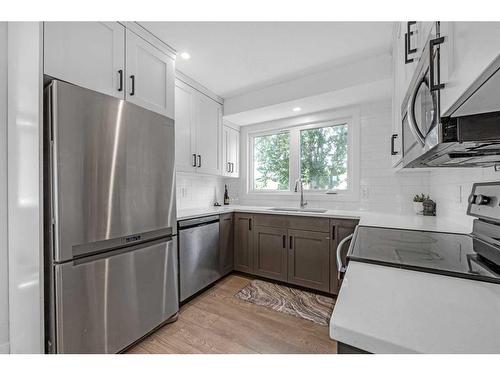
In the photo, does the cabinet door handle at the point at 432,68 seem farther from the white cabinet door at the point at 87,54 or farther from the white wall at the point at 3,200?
the white wall at the point at 3,200

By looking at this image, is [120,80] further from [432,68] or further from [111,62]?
[432,68]

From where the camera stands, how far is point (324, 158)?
2.94 meters

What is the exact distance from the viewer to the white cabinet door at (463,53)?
0.35m

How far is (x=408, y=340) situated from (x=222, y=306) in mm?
1956

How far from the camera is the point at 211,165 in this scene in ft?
9.24

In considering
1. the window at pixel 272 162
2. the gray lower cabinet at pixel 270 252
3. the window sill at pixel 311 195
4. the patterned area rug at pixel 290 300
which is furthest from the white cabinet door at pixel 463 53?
the window at pixel 272 162

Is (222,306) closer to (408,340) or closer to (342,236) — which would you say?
(342,236)

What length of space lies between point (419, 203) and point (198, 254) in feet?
7.40

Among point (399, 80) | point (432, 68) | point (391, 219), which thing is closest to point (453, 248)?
point (432, 68)

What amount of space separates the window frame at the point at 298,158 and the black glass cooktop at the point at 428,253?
4.75 feet

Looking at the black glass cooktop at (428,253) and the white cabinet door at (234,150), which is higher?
the white cabinet door at (234,150)

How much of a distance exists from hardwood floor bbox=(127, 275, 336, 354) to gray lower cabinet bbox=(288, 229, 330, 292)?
51 cm

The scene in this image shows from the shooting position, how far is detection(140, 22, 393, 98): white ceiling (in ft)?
5.59
